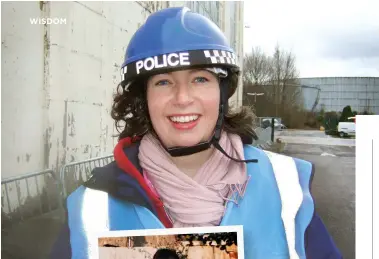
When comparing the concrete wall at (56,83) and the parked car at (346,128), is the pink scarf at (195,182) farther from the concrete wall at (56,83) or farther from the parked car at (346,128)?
the parked car at (346,128)

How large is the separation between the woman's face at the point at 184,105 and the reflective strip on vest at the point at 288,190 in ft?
0.81

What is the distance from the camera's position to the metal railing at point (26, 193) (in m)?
1.24

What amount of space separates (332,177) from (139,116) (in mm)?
656

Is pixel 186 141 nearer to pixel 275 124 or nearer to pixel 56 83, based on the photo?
pixel 275 124

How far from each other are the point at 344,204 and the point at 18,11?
121 cm

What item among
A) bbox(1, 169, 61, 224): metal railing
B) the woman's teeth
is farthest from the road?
bbox(1, 169, 61, 224): metal railing

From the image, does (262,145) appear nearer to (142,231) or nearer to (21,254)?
(142,231)

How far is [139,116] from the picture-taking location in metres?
1.28

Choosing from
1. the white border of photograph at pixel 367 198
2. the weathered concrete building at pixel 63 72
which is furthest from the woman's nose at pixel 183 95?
the white border of photograph at pixel 367 198

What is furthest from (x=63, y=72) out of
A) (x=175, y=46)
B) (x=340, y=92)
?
(x=340, y=92)

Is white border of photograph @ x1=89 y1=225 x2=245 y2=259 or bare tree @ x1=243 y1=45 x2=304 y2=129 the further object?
bare tree @ x1=243 y1=45 x2=304 y2=129

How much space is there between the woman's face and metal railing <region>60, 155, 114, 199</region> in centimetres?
25

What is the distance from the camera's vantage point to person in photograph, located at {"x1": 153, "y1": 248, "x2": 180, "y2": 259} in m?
1.19

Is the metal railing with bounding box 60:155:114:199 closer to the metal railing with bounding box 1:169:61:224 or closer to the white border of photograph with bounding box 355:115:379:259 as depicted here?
the metal railing with bounding box 1:169:61:224
